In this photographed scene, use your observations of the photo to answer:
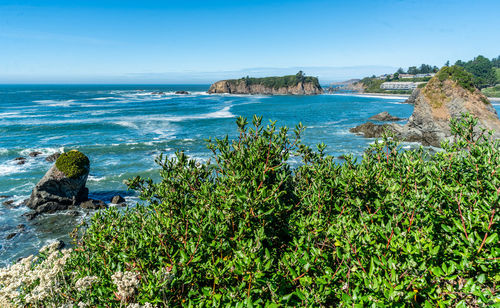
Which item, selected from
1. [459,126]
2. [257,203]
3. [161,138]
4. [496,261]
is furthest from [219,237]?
[161,138]

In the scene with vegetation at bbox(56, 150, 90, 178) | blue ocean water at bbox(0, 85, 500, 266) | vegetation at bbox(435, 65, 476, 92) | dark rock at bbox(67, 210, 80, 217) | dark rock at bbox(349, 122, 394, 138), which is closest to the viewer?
blue ocean water at bbox(0, 85, 500, 266)

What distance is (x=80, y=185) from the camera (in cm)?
2545

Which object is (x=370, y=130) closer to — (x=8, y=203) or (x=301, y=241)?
(x=301, y=241)

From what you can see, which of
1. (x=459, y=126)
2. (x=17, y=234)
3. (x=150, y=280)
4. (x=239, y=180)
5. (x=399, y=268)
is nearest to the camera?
(x=399, y=268)

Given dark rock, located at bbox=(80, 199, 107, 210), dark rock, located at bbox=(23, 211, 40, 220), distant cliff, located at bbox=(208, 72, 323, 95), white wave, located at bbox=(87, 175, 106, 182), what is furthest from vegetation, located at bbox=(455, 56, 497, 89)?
dark rock, located at bbox=(23, 211, 40, 220)

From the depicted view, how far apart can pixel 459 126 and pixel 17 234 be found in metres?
27.9

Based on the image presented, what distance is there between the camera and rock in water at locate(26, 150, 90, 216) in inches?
961

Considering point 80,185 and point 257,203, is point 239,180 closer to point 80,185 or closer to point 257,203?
point 257,203

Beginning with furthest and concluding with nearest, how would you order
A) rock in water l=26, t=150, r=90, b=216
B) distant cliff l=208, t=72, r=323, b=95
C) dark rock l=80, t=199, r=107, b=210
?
distant cliff l=208, t=72, r=323, b=95 < dark rock l=80, t=199, r=107, b=210 < rock in water l=26, t=150, r=90, b=216

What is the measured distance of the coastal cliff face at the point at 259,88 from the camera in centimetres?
19425

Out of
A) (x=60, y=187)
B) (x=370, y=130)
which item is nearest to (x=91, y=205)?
(x=60, y=187)

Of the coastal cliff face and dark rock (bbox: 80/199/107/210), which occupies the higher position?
the coastal cliff face

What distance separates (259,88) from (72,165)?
18147cm

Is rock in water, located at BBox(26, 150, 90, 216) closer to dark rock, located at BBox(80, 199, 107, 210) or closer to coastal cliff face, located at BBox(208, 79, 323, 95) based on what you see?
dark rock, located at BBox(80, 199, 107, 210)
